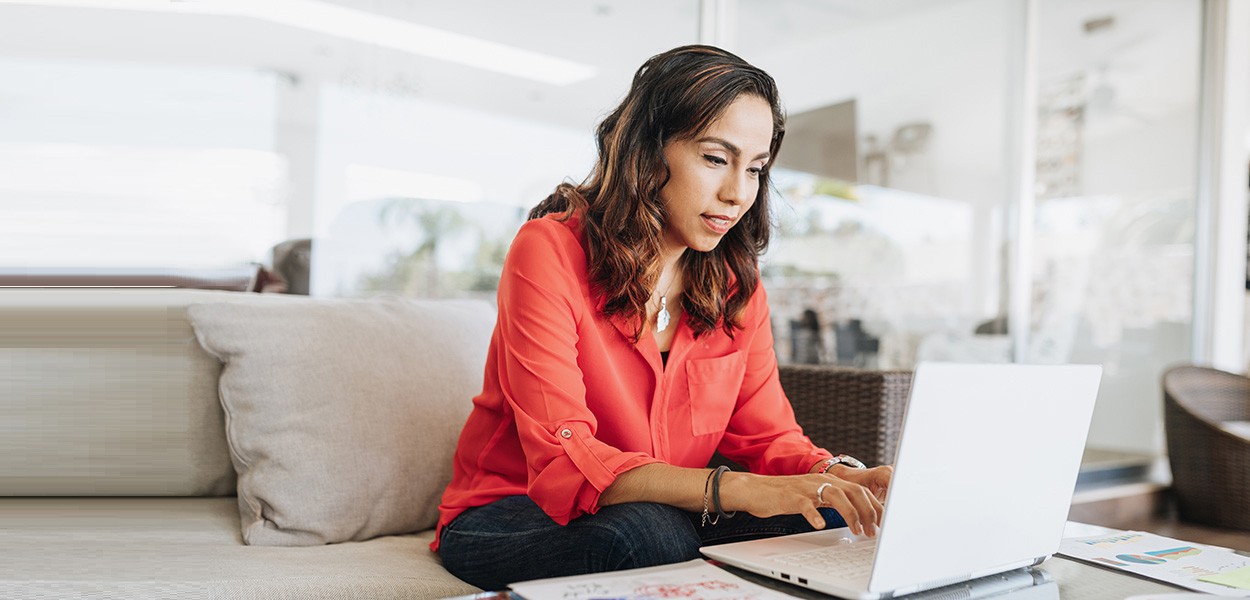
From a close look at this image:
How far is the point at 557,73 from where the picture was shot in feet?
9.20

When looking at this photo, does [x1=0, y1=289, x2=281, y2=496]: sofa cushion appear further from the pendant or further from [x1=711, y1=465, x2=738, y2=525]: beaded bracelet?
[x1=711, y1=465, x2=738, y2=525]: beaded bracelet

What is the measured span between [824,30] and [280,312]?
7.95ft

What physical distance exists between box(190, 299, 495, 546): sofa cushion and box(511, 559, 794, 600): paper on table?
2.31 ft

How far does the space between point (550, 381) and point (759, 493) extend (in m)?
0.33

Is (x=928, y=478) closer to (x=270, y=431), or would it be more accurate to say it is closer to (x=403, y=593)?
(x=403, y=593)

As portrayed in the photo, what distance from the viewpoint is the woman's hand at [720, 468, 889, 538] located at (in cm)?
110

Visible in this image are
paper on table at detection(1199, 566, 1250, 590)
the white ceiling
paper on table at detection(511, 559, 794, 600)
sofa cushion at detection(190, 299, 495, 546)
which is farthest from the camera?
the white ceiling

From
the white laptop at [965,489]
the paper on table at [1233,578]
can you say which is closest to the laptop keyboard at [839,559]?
the white laptop at [965,489]

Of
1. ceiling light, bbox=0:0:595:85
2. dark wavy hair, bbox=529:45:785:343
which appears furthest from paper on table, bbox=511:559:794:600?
ceiling light, bbox=0:0:595:85

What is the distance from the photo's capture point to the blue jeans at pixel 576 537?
118 centimetres

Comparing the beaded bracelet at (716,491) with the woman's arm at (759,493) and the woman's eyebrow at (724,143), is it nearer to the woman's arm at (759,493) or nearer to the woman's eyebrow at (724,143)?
the woman's arm at (759,493)

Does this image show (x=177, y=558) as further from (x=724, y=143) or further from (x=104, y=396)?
(x=724, y=143)

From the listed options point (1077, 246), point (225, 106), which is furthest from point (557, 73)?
point (1077, 246)

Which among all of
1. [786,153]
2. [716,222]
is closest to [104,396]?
[716,222]
